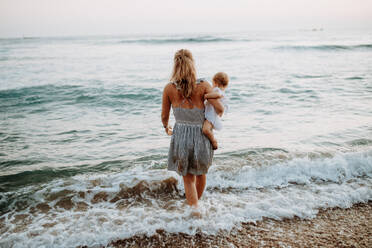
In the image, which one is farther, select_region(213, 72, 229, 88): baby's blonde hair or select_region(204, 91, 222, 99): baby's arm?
select_region(213, 72, 229, 88): baby's blonde hair

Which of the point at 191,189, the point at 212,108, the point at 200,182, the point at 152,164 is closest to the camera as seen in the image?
the point at 212,108

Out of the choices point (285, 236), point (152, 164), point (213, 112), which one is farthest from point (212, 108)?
point (152, 164)

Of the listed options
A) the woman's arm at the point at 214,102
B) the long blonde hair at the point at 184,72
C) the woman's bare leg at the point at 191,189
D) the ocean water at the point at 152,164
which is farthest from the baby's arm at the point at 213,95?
the ocean water at the point at 152,164

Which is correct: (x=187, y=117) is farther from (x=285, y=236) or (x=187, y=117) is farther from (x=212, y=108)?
(x=285, y=236)

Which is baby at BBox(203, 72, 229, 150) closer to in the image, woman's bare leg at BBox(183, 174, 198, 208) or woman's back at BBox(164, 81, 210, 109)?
woman's back at BBox(164, 81, 210, 109)

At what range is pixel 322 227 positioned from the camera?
3.12m

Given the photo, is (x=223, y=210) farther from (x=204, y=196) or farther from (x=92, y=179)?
(x=92, y=179)

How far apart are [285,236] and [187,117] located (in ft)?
5.56

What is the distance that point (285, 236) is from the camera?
2979 mm

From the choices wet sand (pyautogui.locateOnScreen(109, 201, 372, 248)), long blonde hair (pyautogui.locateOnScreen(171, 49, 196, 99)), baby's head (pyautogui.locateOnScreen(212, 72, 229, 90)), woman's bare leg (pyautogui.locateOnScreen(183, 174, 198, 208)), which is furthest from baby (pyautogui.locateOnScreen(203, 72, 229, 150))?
wet sand (pyautogui.locateOnScreen(109, 201, 372, 248))

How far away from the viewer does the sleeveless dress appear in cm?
300

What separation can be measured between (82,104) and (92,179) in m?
Answer: 6.14

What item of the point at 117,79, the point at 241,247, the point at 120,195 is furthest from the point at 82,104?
the point at 241,247

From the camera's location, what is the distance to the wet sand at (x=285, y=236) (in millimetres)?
2871
